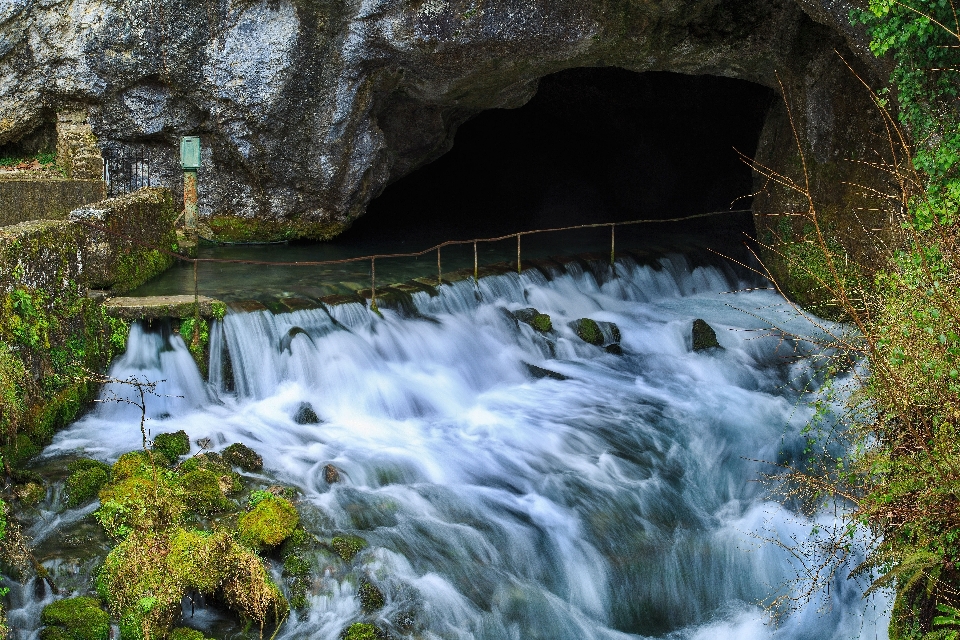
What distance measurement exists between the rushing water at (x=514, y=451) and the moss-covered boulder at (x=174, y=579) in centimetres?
30

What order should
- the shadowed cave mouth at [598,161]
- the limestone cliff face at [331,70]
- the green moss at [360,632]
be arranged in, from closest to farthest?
the green moss at [360,632]
the limestone cliff face at [331,70]
the shadowed cave mouth at [598,161]

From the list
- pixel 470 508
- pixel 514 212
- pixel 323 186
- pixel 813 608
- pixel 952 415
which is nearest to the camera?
pixel 952 415

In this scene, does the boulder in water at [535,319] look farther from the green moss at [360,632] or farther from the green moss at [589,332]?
the green moss at [360,632]

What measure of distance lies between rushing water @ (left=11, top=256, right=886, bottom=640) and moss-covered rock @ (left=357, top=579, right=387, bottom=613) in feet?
0.17

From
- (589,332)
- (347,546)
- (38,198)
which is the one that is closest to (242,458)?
(347,546)

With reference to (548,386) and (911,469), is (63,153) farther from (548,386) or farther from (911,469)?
(911,469)

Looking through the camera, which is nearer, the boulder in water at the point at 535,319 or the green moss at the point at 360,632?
the green moss at the point at 360,632

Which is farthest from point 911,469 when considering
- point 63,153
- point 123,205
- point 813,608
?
point 63,153

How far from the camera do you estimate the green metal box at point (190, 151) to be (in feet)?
44.8

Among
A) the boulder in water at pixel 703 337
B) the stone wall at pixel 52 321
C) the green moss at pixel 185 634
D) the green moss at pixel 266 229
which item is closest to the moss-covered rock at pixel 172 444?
the stone wall at pixel 52 321

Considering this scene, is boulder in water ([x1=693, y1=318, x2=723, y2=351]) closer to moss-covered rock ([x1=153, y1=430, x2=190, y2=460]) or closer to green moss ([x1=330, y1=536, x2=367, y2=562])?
green moss ([x1=330, y1=536, x2=367, y2=562])

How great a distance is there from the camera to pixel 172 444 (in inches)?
302

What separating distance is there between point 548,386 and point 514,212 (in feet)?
28.0

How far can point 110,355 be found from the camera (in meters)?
8.90
